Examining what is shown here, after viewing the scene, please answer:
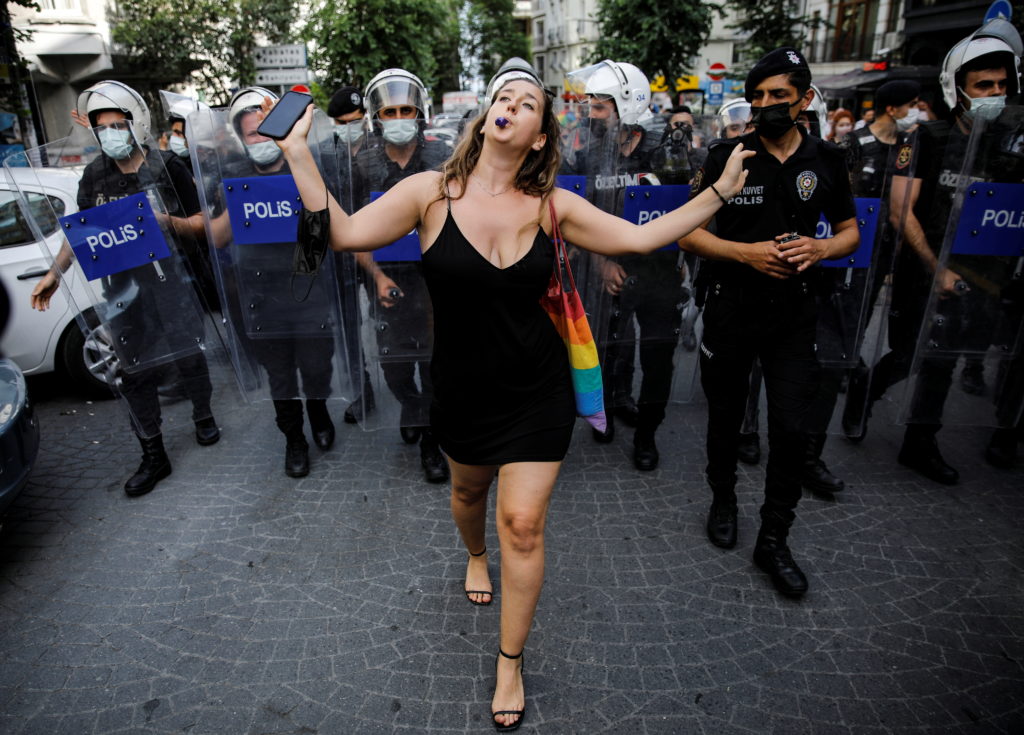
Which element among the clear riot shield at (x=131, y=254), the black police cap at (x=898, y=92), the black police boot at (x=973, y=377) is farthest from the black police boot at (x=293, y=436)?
the black police cap at (x=898, y=92)

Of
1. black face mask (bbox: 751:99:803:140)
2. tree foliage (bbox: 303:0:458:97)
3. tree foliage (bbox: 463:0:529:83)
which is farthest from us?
tree foliage (bbox: 463:0:529:83)

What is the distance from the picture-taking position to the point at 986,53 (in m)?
3.51

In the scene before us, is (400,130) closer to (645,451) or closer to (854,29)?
(645,451)

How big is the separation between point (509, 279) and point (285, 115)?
84 cm

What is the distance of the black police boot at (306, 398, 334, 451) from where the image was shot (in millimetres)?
4418

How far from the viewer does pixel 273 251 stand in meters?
3.61

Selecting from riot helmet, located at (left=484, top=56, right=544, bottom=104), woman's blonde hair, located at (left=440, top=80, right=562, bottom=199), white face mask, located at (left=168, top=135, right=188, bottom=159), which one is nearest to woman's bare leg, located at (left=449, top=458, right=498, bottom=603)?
woman's blonde hair, located at (left=440, top=80, right=562, bottom=199)

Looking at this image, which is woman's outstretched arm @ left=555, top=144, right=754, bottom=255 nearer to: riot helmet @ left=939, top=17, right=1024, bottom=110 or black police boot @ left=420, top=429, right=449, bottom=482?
black police boot @ left=420, top=429, right=449, bottom=482

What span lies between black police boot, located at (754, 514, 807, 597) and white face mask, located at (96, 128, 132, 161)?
3.70 metres

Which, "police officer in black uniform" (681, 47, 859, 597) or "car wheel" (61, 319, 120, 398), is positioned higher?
"police officer in black uniform" (681, 47, 859, 597)

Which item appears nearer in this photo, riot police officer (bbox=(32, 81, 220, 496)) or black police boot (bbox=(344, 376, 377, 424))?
riot police officer (bbox=(32, 81, 220, 496))

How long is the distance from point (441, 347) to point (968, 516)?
10.0 feet

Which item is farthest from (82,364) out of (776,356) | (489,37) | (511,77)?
(489,37)

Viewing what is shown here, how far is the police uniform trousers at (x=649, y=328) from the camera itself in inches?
155
